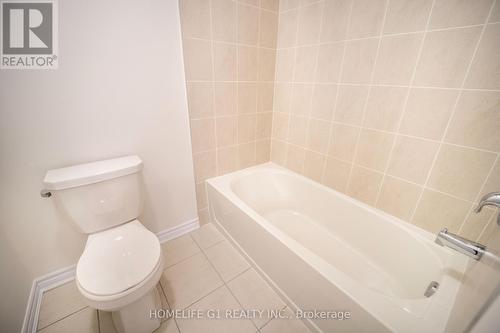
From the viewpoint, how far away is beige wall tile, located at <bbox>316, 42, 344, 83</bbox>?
1.25 metres

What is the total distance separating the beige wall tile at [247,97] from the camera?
1.54 metres

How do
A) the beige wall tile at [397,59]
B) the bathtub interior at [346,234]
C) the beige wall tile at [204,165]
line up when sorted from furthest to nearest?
the beige wall tile at [204,165], the bathtub interior at [346,234], the beige wall tile at [397,59]

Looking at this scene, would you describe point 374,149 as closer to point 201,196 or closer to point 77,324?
point 201,196

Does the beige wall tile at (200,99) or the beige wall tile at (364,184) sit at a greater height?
the beige wall tile at (200,99)

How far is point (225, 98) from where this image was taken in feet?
4.85

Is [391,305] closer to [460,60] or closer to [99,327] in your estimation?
[460,60]

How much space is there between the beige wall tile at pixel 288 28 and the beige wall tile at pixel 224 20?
406mm

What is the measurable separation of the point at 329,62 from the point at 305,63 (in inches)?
7.7

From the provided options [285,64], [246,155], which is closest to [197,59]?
[285,64]

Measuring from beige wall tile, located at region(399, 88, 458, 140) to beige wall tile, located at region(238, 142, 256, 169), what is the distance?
1.10m

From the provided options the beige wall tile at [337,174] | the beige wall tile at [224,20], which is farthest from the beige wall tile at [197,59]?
the beige wall tile at [337,174]

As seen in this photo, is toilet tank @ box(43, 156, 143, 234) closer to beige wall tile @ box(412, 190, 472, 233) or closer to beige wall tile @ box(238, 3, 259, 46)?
beige wall tile @ box(238, 3, 259, 46)

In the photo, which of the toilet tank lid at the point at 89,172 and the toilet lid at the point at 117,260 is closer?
the toilet lid at the point at 117,260

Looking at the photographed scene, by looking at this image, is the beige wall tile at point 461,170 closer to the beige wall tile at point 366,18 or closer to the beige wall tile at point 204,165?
the beige wall tile at point 366,18
